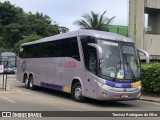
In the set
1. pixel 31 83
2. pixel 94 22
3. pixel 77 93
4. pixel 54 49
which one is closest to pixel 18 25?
pixel 94 22

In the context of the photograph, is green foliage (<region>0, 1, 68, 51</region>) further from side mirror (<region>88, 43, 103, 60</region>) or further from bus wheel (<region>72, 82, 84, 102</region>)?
side mirror (<region>88, 43, 103, 60</region>)

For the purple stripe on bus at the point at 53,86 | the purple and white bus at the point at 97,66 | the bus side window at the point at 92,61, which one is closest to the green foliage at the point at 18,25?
the purple stripe on bus at the point at 53,86

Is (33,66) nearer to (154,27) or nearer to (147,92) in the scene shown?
(147,92)

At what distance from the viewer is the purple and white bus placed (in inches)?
697

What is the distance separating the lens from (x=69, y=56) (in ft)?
67.9

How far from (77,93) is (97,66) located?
2434 mm

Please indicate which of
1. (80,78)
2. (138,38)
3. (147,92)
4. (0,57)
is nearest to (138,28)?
(138,38)

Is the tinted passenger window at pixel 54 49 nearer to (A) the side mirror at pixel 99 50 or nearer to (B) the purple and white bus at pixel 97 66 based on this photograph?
(B) the purple and white bus at pixel 97 66

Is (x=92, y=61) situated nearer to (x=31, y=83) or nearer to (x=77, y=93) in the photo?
(x=77, y=93)

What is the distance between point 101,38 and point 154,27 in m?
21.3

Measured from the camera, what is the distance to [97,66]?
58.3 feet

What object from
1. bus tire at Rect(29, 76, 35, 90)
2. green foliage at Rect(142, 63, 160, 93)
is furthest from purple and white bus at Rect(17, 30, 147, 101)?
bus tire at Rect(29, 76, 35, 90)

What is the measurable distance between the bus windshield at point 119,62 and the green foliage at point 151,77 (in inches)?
175

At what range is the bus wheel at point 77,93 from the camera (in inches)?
760
